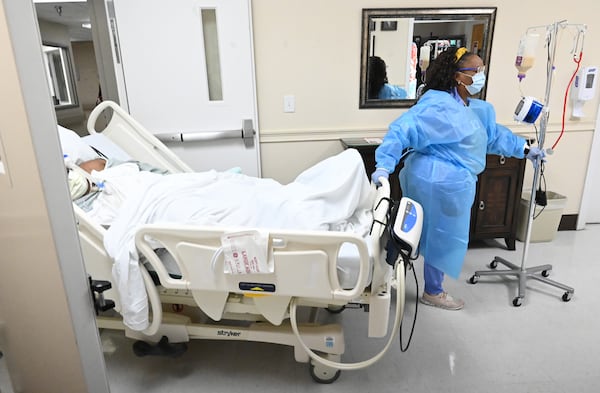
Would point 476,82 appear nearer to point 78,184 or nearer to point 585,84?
point 585,84

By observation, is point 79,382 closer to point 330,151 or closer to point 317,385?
point 317,385

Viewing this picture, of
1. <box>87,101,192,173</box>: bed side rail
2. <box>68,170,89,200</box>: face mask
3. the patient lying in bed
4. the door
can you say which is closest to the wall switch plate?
the door

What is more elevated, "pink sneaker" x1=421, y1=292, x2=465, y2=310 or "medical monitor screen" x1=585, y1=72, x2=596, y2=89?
"medical monitor screen" x1=585, y1=72, x2=596, y2=89

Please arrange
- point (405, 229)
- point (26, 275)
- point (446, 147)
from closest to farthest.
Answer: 1. point (26, 275)
2. point (405, 229)
3. point (446, 147)

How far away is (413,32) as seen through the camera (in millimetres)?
2746

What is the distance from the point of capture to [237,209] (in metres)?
1.59

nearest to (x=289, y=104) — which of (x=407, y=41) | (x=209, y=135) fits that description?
(x=209, y=135)

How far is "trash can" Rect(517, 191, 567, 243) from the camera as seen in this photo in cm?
293

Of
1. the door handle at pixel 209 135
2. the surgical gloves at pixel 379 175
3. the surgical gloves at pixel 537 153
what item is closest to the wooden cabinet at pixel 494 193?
the surgical gloves at pixel 537 153

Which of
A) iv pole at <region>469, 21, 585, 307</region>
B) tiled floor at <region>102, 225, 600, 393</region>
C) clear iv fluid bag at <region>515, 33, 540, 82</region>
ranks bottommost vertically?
tiled floor at <region>102, 225, 600, 393</region>

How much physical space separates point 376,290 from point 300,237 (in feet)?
1.27

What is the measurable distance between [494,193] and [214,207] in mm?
2067

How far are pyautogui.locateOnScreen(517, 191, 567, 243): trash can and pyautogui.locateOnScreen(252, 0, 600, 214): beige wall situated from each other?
45 cm

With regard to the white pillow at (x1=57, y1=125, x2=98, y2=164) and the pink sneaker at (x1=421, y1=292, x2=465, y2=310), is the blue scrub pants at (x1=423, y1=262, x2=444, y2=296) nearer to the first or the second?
the pink sneaker at (x1=421, y1=292, x2=465, y2=310)
